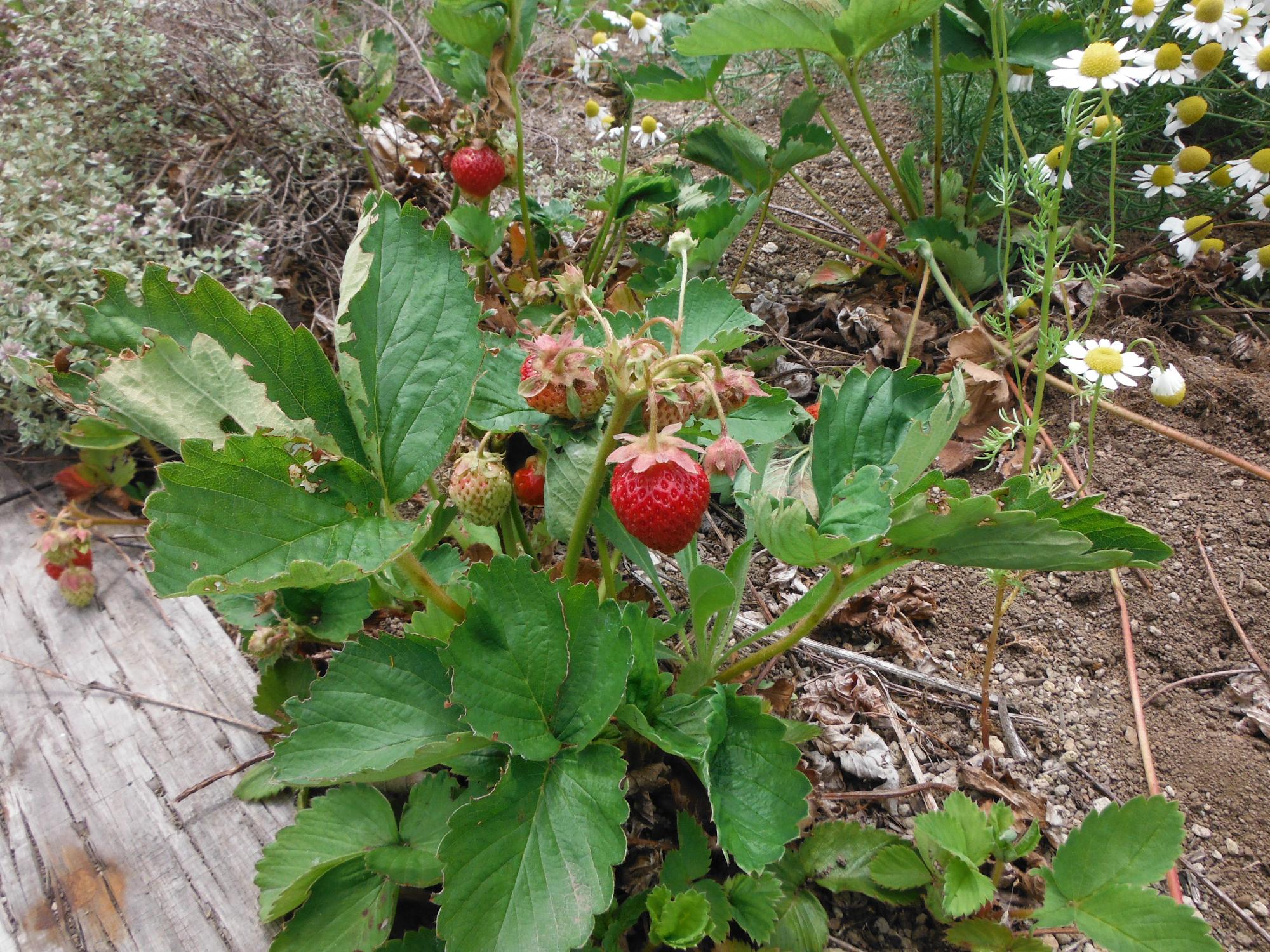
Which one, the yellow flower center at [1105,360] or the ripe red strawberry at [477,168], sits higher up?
the ripe red strawberry at [477,168]

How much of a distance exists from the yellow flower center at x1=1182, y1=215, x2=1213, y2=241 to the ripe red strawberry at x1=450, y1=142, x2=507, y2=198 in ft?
5.47

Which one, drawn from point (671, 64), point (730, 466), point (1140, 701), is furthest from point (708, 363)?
point (671, 64)

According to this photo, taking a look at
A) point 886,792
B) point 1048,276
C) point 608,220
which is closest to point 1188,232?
point 1048,276

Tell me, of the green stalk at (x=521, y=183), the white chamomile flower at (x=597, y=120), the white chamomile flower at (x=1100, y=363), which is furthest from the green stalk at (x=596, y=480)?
the white chamomile flower at (x=597, y=120)

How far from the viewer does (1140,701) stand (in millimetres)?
1403

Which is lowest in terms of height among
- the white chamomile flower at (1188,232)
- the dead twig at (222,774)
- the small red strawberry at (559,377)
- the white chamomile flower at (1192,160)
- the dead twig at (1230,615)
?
the dead twig at (1230,615)

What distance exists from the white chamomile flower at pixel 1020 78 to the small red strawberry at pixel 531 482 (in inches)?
61.2

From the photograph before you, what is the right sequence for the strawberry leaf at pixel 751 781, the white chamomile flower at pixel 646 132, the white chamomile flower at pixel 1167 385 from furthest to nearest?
1. the white chamomile flower at pixel 646 132
2. the white chamomile flower at pixel 1167 385
3. the strawberry leaf at pixel 751 781

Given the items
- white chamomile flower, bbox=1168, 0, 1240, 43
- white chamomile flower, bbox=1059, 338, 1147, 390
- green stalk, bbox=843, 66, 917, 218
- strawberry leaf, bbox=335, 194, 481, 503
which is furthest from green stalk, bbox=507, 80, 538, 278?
white chamomile flower, bbox=1168, 0, 1240, 43

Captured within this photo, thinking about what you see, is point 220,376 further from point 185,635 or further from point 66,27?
point 66,27

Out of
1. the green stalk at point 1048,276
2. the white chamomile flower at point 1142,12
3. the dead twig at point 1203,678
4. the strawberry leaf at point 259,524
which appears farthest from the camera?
the white chamomile flower at point 1142,12

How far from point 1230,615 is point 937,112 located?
1.31m

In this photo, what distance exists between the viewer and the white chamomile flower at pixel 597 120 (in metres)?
2.83

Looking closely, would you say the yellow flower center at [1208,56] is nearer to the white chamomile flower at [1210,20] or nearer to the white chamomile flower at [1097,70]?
the white chamomile flower at [1210,20]
